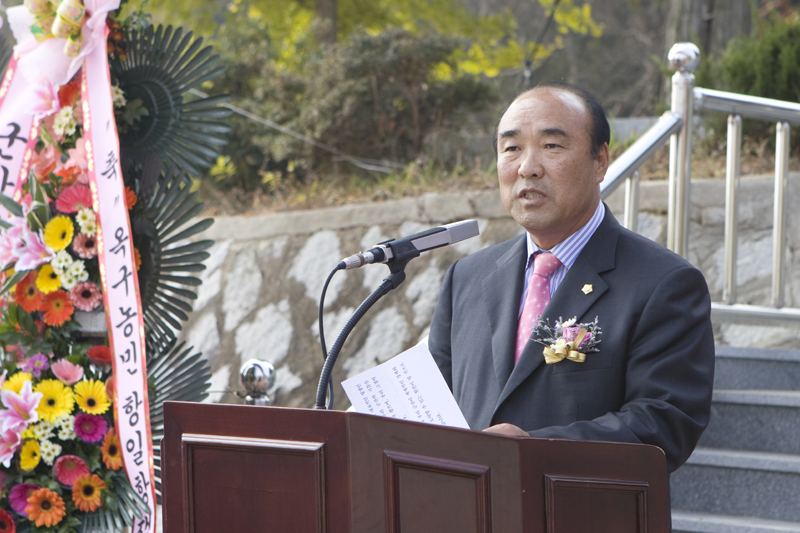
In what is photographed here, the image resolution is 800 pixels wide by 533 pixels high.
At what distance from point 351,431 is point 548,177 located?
0.98m

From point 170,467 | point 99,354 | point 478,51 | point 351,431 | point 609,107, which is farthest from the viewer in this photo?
point 609,107

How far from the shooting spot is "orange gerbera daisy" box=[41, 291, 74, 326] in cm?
279

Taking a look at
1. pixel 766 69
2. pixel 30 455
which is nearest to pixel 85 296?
pixel 30 455

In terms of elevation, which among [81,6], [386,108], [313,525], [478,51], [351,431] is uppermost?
[478,51]

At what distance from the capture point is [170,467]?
4.47ft

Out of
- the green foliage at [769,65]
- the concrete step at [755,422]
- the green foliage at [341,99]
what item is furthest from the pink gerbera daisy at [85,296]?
the green foliage at [769,65]

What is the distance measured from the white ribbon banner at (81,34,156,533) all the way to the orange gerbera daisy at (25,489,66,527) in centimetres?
25

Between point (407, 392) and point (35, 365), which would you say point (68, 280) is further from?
point (407, 392)

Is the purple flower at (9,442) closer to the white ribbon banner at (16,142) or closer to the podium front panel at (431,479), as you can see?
the white ribbon banner at (16,142)

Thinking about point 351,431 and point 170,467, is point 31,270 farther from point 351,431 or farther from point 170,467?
point 351,431

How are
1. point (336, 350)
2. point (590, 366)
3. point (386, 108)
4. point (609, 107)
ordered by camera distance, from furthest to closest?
1. point (609, 107)
2. point (386, 108)
3. point (590, 366)
4. point (336, 350)

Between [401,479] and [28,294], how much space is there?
2.07 metres

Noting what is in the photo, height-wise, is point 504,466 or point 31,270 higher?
point 31,270

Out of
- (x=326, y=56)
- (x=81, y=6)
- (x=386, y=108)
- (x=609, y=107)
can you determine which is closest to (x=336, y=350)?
(x=81, y=6)
